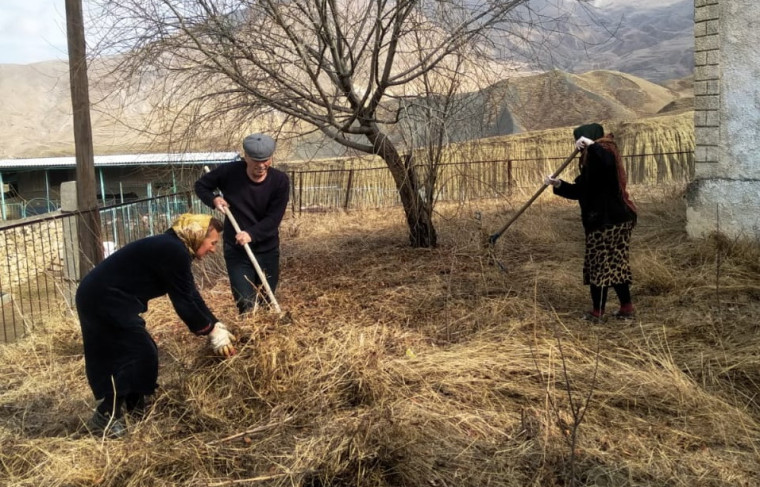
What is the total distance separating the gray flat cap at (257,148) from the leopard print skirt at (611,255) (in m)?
2.50

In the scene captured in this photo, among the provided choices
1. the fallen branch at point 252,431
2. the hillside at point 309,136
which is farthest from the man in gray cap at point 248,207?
the hillside at point 309,136

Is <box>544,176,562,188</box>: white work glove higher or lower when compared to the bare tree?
lower

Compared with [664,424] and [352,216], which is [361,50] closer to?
[664,424]

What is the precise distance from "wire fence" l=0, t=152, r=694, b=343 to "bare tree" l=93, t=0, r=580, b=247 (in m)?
1.19

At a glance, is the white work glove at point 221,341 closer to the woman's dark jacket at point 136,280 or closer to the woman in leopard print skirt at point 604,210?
the woman's dark jacket at point 136,280

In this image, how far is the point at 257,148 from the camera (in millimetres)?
3500

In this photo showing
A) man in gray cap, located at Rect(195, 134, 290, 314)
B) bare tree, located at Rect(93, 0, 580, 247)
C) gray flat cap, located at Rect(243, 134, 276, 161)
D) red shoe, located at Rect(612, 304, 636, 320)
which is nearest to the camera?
gray flat cap, located at Rect(243, 134, 276, 161)

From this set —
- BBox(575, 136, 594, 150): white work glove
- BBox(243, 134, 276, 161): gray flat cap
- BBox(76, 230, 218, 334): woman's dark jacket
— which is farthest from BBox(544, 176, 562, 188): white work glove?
BBox(76, 230, 218, 334): woman's dark jacket

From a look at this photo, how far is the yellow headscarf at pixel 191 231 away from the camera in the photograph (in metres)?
2.69

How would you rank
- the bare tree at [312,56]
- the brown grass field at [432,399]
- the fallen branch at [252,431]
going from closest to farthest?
the brown grass field at [432,399]
the fallen branch at [252,431]
the bare tree at [312,56]

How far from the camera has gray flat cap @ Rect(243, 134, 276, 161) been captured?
11.5 ft

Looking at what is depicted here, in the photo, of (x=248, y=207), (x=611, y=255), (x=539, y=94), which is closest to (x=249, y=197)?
(x=248, y=207)

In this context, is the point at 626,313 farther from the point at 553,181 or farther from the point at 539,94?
the point at 539,94

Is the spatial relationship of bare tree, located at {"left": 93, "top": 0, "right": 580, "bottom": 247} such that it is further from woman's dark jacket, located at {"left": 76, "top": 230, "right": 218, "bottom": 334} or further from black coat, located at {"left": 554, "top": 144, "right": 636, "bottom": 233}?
woman's dark jacket, located at {"left": 76, "top": 230, "right": 218, "bottom": 334}
